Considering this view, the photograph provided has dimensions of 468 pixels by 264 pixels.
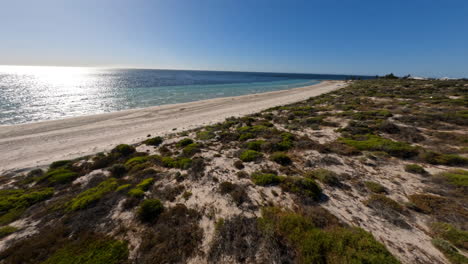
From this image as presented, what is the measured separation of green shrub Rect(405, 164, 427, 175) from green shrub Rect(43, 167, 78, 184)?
16.8 metres

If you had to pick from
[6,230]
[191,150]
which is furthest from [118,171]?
[191,150]

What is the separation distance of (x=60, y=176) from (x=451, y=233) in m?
15.6

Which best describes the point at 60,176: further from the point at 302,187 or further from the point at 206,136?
the point at 302,187

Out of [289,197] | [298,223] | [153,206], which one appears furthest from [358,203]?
[153,206]

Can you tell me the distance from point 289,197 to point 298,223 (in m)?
1.45

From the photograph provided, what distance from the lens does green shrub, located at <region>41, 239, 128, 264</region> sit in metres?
3.90

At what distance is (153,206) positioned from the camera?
5480mm

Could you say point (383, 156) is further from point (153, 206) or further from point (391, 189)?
point (153, 206)

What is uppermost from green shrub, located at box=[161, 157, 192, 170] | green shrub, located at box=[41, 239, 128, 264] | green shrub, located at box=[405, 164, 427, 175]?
green shrub, located at box=[405, 164, 427, 175]

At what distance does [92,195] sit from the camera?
6.31 m

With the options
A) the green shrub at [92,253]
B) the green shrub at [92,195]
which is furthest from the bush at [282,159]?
the green shrub at [92,195]

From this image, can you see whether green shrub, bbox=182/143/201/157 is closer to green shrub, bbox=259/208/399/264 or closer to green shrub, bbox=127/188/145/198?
green shrub, bbox=127/188/145/198

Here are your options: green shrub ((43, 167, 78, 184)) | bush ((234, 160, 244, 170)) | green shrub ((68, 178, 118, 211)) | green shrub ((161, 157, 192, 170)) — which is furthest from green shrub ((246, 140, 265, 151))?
green shrub ((43, 167, 78, 184))

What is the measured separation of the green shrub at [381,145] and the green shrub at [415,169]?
4.52ft
